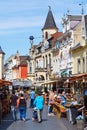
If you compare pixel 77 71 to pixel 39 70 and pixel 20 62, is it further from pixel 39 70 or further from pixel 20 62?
pixel 20 62

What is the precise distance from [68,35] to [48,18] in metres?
30.9

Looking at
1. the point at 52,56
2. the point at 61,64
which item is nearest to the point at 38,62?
the point at 52,56

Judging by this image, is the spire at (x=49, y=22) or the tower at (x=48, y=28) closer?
the tower at (x=48, y=28)

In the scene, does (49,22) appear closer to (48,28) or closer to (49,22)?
(49,22)

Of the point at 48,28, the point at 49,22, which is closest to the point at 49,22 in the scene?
the point at 49,22

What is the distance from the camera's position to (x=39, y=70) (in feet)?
284

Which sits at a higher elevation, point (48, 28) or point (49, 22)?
point (49, 22)

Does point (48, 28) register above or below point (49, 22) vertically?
below

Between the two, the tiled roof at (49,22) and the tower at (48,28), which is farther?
the tiled roof at (49,22)

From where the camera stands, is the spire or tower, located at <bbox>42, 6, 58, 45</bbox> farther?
the spire

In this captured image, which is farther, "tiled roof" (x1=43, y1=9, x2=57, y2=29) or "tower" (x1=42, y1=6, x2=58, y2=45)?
"tiled roof" (x1=43, y1=9, x2=57, y2=29)

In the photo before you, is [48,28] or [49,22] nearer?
[48,28]

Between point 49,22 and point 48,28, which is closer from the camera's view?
point 48,28

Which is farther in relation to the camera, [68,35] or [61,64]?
[61,64]
